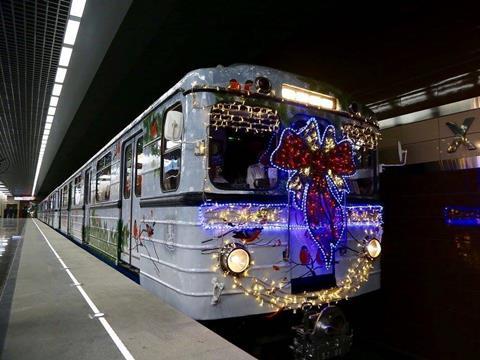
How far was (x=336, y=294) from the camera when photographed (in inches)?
156

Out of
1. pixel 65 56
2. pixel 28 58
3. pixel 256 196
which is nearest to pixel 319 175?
pixel 256 196

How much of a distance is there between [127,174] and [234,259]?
3141 mm

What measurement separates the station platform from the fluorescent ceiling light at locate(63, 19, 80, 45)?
4.02 m

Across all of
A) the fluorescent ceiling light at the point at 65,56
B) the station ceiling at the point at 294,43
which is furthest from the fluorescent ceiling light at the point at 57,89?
the fluorescent ceiling light at the point at 65,56

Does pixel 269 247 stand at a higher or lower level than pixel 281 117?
lower

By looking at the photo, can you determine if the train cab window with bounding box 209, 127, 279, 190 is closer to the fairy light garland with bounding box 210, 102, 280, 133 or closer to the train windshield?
the train windshield

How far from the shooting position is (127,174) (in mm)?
5914

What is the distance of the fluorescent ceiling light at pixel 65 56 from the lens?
7431 mm

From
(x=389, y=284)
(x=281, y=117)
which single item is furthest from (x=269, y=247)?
(x=389, y=284)

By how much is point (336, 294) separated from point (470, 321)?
7.36ft

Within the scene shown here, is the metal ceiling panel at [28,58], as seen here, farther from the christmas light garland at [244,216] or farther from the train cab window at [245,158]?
the christmas light garland at [244,216]

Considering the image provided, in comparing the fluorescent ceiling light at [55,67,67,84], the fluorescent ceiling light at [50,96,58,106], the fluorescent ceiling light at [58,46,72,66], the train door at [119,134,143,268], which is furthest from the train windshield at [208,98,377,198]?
the fluorescent ceiling light at [50,96,58,106]

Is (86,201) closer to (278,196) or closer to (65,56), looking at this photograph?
(65,56)

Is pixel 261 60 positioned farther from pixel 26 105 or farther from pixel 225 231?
pixel 26 105
